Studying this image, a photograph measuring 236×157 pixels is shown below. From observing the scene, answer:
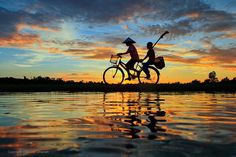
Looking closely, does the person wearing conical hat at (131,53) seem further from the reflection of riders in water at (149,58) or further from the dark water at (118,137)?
the dark water at (118,137)

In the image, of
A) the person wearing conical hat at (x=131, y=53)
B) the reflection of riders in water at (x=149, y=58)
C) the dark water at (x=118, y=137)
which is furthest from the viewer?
the reflection of riders in water at (x=149, y=58)

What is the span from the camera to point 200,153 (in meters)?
4.11

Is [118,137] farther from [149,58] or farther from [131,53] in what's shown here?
[149,58]

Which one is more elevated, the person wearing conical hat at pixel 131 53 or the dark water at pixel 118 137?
the person wearing conical hat at pixel 131 53

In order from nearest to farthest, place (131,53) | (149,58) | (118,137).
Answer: (118,137) → (131,53) → (149,58)

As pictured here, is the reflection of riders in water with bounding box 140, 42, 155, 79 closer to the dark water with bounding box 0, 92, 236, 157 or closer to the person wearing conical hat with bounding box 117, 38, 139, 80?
the person wearing conical hat with bounding box 117, 38, 139, 80

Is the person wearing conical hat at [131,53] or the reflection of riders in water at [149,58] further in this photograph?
the reflection of riders in water at [149,58]

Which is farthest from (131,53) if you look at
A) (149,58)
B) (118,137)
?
(118,137)

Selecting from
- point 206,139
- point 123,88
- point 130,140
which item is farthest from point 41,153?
point 123,88

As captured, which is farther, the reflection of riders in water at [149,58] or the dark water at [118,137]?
the reflection of riders in water at [149,58]

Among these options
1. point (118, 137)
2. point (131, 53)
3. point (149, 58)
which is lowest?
point (118, 137)

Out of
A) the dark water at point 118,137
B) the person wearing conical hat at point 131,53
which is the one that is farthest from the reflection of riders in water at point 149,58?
the dark water at point 118,137

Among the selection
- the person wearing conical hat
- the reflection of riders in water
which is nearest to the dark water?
the person wearing conical hat

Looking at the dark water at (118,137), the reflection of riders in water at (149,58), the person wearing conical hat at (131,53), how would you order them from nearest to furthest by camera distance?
the dark water at (118,137), the person wearing conical hat at (131,53), the reflection of riders in water at (149,58)
